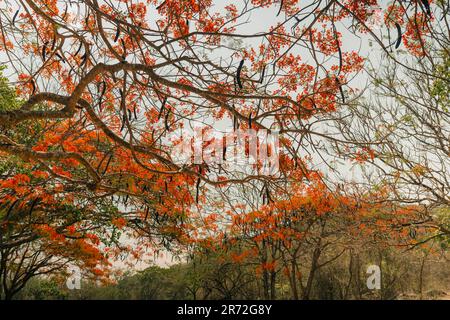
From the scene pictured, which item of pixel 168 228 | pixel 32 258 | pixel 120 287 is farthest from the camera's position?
pixel 120 287

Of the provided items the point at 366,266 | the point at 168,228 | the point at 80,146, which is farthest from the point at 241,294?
the point at 80,146

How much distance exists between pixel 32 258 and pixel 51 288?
6.14ft

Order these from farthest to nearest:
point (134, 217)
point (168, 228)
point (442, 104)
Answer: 1. point (168, 228)
2. point (134, 217)
3. point (442, 104)

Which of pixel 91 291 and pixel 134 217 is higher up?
pixel 134 217

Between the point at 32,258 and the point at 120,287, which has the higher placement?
→ the point at 32,258

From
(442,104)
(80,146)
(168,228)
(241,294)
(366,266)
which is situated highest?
(442,104)

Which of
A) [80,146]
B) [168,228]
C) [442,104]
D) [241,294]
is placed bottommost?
[241,294]

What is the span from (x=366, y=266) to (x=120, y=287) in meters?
9.61

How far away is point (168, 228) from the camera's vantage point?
8.16 m
